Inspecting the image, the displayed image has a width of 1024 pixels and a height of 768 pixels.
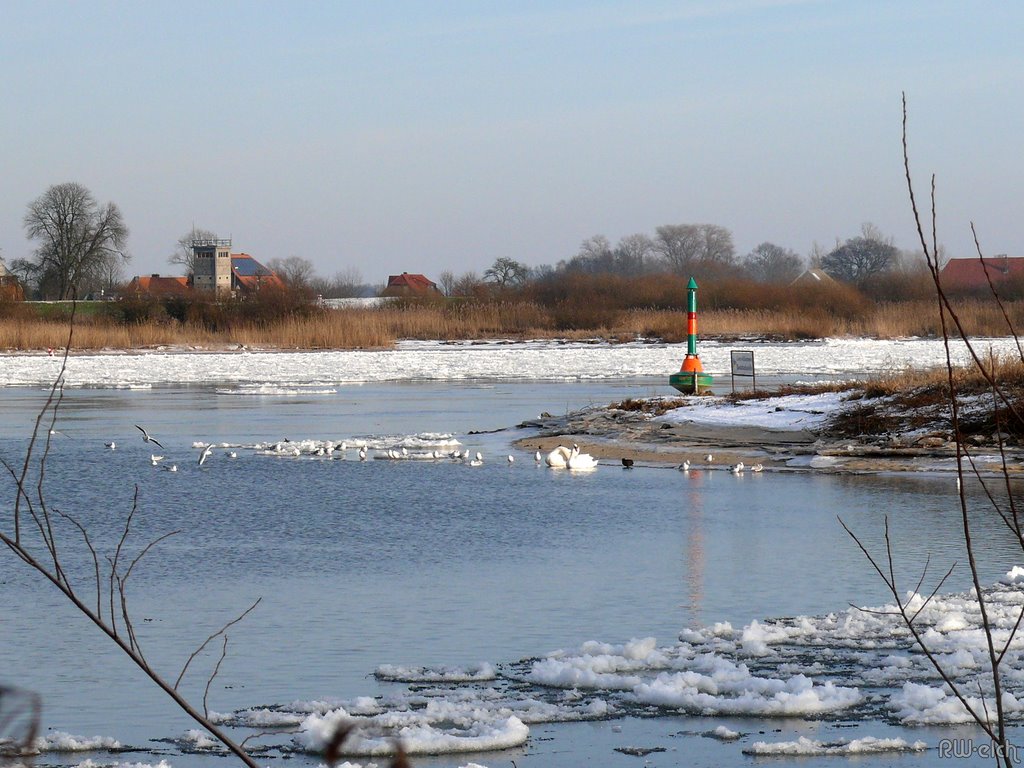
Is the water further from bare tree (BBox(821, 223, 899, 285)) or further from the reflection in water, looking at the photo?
bare tree (BBox(821, 223, 899, 285))

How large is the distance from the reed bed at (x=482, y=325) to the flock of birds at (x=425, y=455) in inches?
1118

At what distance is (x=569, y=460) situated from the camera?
45.4ft

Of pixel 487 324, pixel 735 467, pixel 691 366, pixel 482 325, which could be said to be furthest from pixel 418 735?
pixel 487 324

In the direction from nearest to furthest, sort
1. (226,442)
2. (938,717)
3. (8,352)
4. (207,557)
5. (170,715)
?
(938,717) < (170,715) < (207,557) < (226,442) < (8,352)

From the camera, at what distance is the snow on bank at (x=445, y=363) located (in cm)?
3059

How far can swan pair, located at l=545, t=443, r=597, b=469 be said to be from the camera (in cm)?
1382

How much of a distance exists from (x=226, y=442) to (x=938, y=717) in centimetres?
1243

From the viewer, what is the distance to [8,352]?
40.7m

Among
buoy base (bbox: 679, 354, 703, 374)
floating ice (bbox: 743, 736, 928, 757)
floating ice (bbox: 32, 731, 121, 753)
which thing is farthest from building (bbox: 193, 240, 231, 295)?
floating ice (bbox: 743, 736, 928, 757)

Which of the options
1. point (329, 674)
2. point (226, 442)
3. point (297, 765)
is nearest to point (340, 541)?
point (329, 674)

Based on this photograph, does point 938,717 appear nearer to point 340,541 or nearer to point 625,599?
point 625,599

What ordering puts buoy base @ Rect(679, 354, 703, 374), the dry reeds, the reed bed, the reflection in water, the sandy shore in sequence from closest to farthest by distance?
the reflection in water
the sandy shore
buoy base @ Rect(679, 354, 703, 374)
the reed bed
the dry reeds

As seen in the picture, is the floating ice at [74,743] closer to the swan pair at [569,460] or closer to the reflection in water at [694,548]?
the reflection in water at [694,548]

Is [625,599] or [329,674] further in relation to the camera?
[625,599]
